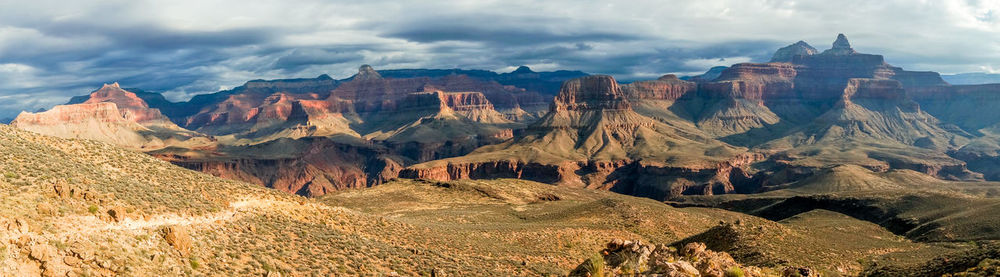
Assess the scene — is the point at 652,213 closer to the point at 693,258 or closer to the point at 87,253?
the point at 693,258

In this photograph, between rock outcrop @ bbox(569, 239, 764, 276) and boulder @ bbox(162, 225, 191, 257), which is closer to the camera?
rock outcrop @ bbox(569, 239, 764, 276)

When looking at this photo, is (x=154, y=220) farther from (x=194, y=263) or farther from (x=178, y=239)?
(x=194, y=263)

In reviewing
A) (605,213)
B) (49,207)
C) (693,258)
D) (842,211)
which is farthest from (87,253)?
(842,211)

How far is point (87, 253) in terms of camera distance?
2666 cm

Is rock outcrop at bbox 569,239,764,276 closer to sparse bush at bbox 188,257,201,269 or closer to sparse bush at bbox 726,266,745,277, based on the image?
sparse bush at bbox 726,266,745,277

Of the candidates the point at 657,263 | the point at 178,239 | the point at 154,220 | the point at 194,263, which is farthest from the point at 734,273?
the point at 154,220

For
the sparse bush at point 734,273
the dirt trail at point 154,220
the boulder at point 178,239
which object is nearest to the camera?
the sparse bush at point 734,273

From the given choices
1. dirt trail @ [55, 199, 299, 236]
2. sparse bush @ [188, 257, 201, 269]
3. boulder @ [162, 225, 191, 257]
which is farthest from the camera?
boulder @ [162, 225, 191, 257]

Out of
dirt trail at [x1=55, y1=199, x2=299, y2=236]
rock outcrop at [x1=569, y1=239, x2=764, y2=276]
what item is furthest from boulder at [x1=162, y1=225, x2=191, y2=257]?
rock outcrop at [x1=569, y1=239, x2=764, y2=276]

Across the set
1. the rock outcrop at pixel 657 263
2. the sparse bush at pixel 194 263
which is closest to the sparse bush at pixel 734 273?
the rock outcrop at pixel 657 263

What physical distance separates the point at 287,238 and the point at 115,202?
9.27 m

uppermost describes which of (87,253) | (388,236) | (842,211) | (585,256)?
(87,253)

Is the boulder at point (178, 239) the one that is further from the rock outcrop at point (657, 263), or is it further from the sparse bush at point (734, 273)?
the sparse bush at point (734, 273)

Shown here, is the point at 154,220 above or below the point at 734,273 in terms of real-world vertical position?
above
